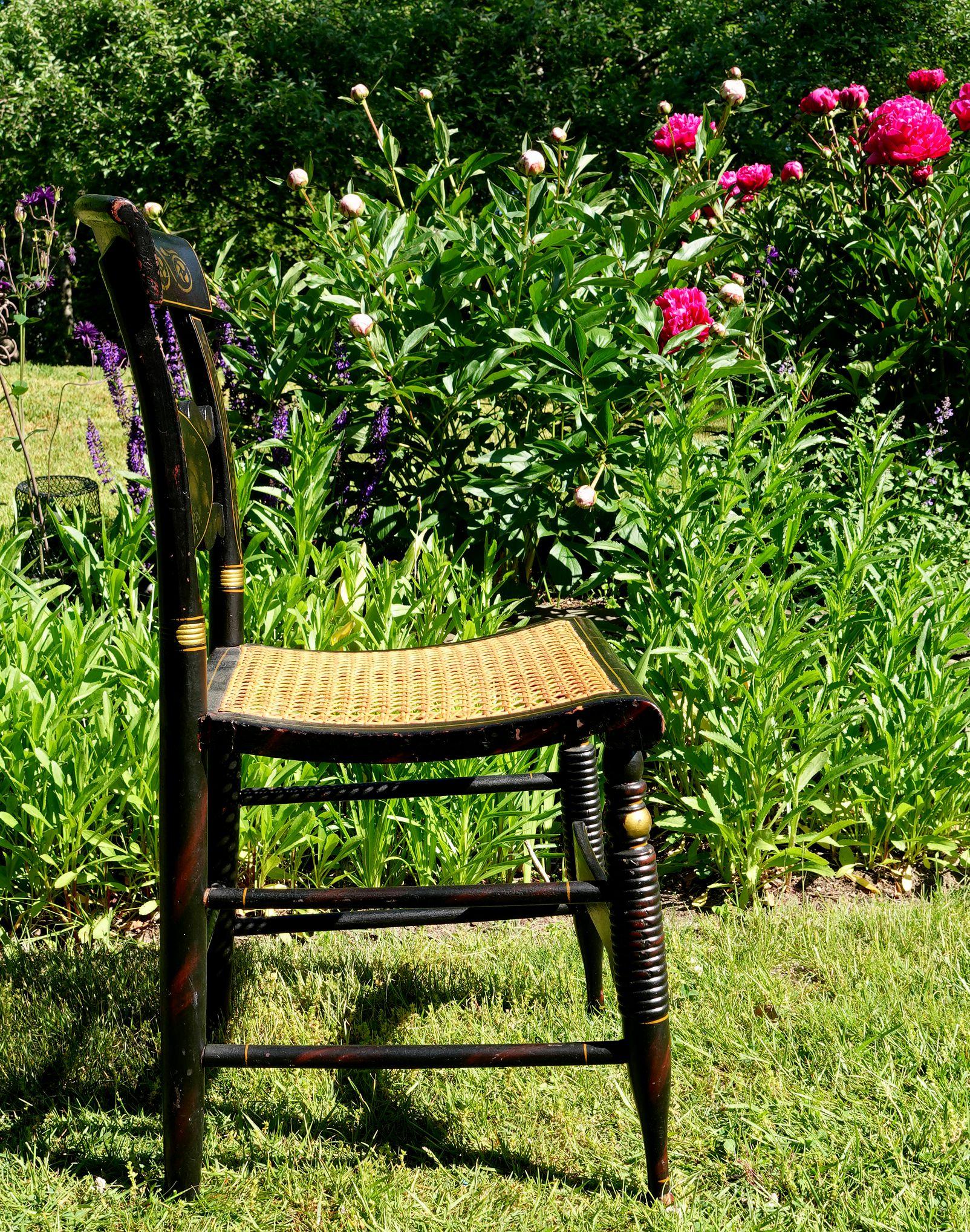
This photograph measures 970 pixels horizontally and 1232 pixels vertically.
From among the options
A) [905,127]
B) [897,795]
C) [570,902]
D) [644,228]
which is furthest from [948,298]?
[570,902]

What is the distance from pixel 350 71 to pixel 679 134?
249 inches

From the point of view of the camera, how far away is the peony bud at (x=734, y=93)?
8.29 ft

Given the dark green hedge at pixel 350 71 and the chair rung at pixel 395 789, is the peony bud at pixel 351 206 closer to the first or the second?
the chair rung at pixel 395 789

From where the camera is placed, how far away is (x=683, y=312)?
2494mm

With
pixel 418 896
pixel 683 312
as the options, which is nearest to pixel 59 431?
pixel 683 312

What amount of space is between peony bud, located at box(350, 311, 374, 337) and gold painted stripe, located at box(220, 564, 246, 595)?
0.85m

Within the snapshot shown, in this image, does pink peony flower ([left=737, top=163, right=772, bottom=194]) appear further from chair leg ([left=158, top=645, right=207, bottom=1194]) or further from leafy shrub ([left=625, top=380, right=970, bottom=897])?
chair leg ([left=158, top=645, right=207, bottom=1194])

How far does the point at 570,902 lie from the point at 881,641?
1167 mm

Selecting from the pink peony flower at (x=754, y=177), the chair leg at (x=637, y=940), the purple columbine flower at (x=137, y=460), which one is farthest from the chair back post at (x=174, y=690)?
the pink peony flower at (x=754, y=177)

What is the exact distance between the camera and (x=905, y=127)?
2961 millimetres

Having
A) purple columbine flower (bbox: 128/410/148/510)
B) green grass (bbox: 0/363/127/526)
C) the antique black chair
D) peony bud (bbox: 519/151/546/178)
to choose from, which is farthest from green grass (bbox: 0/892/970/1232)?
green grass (bbox: 0/363/127/526)

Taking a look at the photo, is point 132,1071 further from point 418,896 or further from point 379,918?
point 418,896

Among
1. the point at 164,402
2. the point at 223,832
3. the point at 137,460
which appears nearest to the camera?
the point at 164,402

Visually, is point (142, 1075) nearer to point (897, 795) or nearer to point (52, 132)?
point (897, 795)
